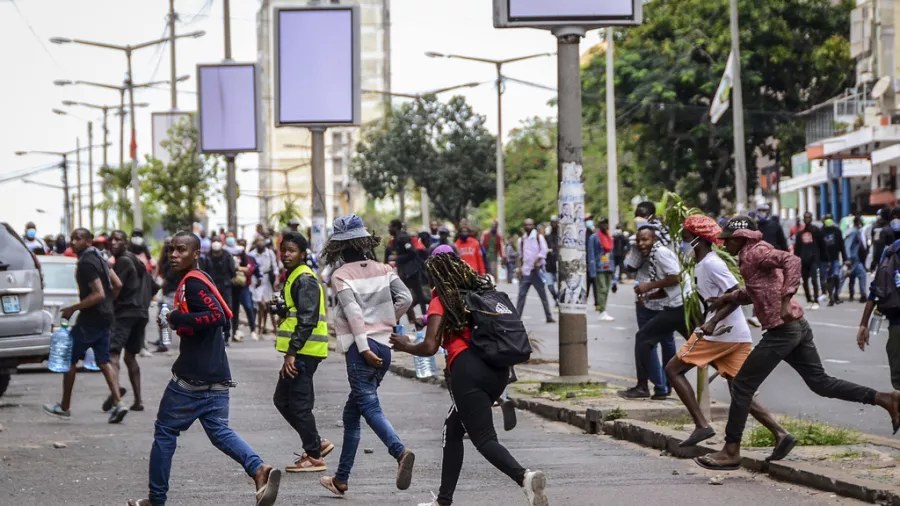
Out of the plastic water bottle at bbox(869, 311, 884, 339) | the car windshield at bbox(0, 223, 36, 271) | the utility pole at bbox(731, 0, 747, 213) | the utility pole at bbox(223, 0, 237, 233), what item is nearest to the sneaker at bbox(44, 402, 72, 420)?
Answer: the car windshield at bbox(0, 223, 36, 271)

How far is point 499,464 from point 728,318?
9.45 ft

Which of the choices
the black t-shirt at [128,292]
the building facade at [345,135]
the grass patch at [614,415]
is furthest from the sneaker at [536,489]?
the building facade at [345,135]

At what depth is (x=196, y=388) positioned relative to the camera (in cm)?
843

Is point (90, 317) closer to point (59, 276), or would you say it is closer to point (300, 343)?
point (300, 343)

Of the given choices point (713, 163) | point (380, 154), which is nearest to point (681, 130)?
point (713, 163)

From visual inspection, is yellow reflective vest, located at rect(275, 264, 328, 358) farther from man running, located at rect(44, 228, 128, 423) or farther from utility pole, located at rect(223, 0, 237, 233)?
utility pole, located at rect(223, 0, 237, 233)

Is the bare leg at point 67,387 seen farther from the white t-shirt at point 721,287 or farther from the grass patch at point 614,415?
the white t-shirt at point 721,287

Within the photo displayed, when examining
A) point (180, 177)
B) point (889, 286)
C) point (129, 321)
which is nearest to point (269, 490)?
point (889, 286)

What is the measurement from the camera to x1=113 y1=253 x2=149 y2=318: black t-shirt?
48.6ft

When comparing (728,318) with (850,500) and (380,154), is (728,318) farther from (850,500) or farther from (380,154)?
(380,154)

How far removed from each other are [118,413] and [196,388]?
5.19 metres

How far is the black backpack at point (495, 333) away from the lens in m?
7.73

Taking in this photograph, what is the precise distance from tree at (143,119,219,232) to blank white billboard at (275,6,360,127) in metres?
26.9

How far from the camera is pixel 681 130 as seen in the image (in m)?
51.4
